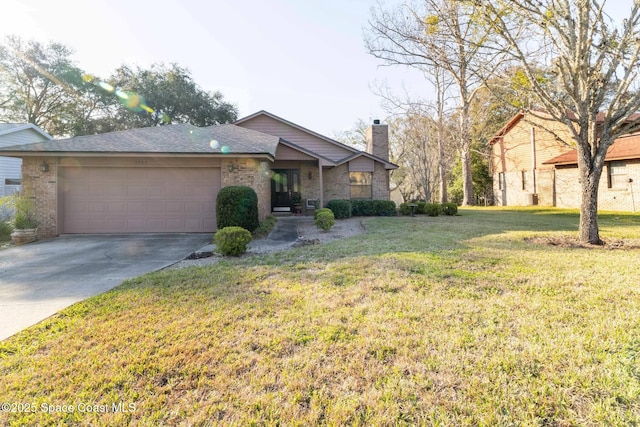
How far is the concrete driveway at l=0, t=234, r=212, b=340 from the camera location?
12.1 feet

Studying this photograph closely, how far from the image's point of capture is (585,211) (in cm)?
695

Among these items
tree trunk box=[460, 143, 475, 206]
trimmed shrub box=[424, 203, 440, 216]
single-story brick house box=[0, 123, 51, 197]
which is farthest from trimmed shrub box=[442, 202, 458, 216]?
single-story brick house box=[0, 123, 51, 197]

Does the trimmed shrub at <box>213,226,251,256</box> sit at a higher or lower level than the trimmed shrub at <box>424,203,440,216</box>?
lower

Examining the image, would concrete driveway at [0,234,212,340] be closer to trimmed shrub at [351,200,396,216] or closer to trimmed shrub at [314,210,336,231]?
trimmed shrub at [314,210,336,231]

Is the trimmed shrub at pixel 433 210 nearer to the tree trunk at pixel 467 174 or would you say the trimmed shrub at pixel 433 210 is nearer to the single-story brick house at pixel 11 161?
the tree trunk at pixel 467 174

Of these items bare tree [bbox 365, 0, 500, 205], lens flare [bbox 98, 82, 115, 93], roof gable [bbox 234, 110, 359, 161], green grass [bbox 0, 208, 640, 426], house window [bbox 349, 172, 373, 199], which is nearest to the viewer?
green grass [bbox 0, 208, 640, 426]

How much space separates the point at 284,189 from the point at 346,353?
13.2 m

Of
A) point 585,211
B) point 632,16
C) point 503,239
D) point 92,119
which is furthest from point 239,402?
point 92,119

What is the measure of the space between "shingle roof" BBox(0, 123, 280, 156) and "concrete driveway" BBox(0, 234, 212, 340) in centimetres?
271

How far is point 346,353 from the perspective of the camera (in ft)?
8.11

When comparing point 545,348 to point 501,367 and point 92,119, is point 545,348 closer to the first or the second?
point 501,367

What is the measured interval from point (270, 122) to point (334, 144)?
3.83m

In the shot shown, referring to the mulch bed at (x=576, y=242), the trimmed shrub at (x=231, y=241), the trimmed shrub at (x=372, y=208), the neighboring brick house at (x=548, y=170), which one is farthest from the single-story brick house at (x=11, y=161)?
the neighboring brick house at (x=548, y=170)

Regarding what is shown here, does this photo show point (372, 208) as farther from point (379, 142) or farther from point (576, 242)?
point (576, 242)
